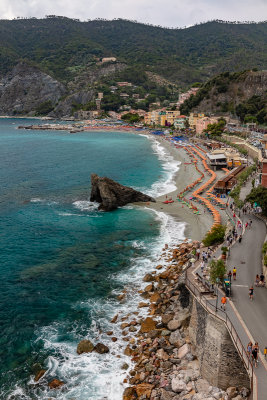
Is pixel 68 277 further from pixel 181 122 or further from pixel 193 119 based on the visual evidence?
pixel 181 122

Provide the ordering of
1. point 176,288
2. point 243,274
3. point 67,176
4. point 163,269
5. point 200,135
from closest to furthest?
point 243,274
point 176,288
point 163,269
point 67,176
point 200,135

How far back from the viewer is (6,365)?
19.9m

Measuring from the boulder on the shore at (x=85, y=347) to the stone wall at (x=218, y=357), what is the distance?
6.81m

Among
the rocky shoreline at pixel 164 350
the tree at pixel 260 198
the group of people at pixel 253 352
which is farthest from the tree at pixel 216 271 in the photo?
the tree at pixel 260 198

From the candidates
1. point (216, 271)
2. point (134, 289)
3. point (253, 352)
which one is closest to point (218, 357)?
point (253, 352)

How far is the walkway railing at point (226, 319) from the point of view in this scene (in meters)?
15.2

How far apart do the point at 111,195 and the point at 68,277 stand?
19.9 meters

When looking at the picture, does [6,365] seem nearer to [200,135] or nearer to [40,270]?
[40,270]

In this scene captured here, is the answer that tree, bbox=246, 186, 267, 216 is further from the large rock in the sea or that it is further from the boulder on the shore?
the boulder on the shore

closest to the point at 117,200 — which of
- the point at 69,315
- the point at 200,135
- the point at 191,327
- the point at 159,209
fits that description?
the point at 159,209

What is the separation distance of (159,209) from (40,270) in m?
21.0

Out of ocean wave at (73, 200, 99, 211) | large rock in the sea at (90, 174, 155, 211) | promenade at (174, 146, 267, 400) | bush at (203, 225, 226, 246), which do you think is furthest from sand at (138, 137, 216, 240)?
promenade at (174, 146, 267, 400)

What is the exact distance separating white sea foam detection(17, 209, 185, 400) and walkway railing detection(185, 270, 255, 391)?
5.36 metres

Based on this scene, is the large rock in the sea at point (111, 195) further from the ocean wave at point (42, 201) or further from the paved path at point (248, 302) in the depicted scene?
the paved path at point (248, 302)
